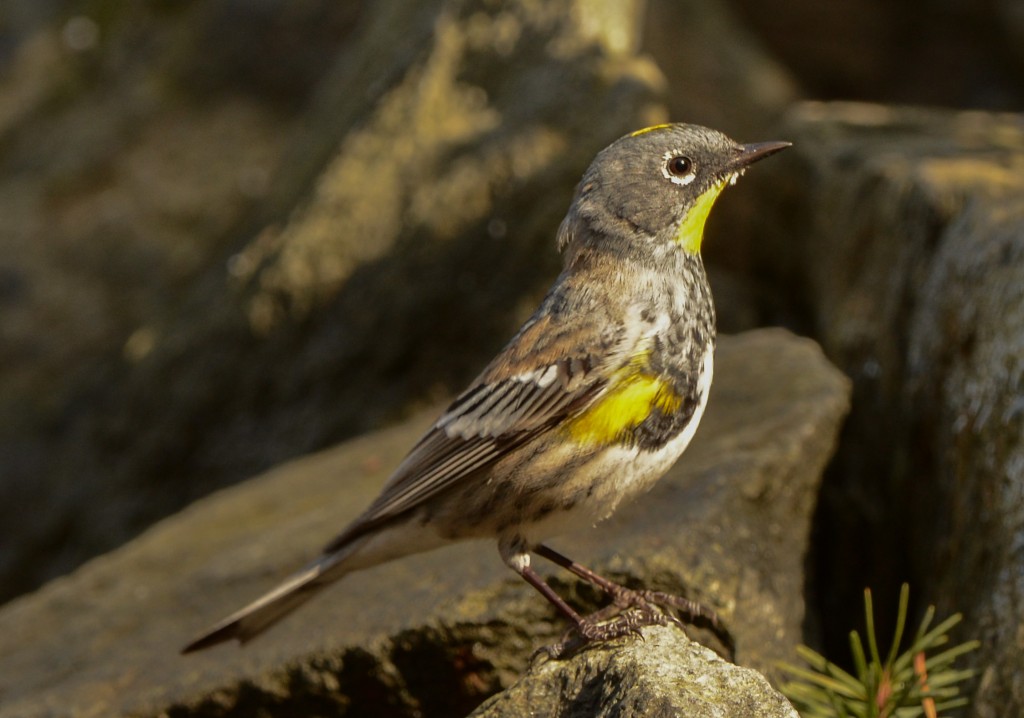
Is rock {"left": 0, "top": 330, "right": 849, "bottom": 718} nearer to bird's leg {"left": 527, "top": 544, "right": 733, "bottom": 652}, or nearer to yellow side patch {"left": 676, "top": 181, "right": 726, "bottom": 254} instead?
bird's leg {"left": 527, "top": 544, "right": 733, "bottom": 652}

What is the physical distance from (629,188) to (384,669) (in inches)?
75.1

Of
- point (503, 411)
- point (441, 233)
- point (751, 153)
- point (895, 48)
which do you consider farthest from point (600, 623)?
point (895, 48)

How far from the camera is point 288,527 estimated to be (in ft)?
20.4

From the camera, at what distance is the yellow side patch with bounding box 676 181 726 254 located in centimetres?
469

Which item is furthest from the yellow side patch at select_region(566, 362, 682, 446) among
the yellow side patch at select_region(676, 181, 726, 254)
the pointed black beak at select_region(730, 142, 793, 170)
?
the pointed black beak at select_region(730, 142, 793, 170)

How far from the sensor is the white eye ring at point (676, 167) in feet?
15.4

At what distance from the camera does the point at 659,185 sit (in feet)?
15.4

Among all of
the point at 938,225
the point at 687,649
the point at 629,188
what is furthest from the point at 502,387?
the point at 938,225

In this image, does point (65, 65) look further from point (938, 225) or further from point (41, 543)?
point (938, 225)

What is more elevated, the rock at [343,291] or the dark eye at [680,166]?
the rock at [343,291]

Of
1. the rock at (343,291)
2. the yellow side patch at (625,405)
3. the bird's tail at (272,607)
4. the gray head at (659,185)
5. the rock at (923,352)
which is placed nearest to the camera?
the yellow side patch at (625,405)

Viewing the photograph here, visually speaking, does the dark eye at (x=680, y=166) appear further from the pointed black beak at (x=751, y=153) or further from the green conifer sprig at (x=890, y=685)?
the green conifer sprig at (x=890, y=685)

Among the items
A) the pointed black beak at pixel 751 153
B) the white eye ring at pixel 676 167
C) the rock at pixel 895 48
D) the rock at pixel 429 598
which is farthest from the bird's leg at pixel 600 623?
the rock at pixel 895 48

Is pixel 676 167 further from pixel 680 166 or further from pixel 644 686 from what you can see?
pixel 644 686
